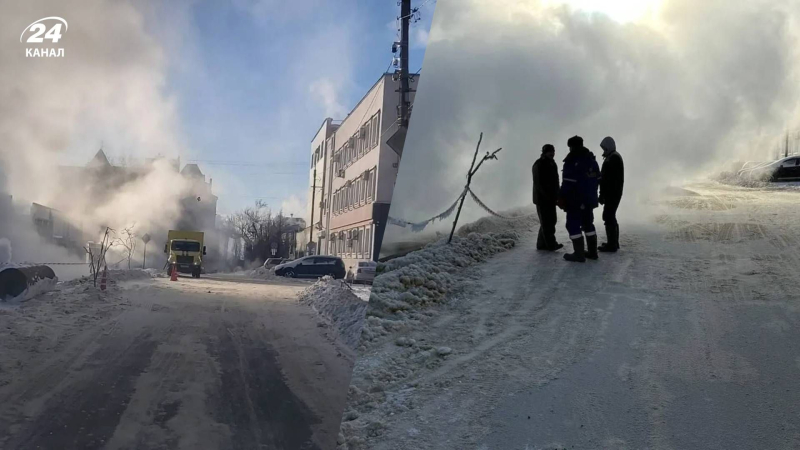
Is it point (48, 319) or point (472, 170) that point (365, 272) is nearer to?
point (472, 170)

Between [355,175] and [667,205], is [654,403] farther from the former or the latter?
[355,175]

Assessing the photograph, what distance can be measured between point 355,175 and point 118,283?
1216 mm

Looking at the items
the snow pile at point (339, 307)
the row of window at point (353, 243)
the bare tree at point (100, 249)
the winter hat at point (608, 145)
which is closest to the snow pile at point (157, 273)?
the bare tree at point (100, 249)

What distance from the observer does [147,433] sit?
1.71m

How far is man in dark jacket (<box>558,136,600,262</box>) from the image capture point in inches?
84.4

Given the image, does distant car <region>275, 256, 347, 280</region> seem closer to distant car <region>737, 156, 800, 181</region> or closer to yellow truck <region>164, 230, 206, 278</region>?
yellow truck <region>164, 230, 206, 278</region>

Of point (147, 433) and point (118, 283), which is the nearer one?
point (147, 433)

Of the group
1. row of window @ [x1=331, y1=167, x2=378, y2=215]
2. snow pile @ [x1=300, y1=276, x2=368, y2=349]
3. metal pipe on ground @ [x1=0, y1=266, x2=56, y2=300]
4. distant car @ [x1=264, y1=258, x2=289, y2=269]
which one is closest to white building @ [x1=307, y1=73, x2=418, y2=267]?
row of window @ [x1=331, y1=167, x2=378, y2=215]

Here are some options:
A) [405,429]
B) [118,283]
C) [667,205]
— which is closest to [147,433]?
[405,429]

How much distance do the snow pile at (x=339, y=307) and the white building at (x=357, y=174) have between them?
0.47ft

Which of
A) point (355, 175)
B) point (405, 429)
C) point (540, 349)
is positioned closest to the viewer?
point (405, 429)

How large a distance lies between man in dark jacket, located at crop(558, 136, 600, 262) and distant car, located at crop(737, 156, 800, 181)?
536 millimetres

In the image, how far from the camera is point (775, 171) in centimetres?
199

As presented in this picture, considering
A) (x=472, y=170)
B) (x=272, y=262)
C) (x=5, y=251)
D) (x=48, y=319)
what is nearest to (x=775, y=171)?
(x=472, y=170)
